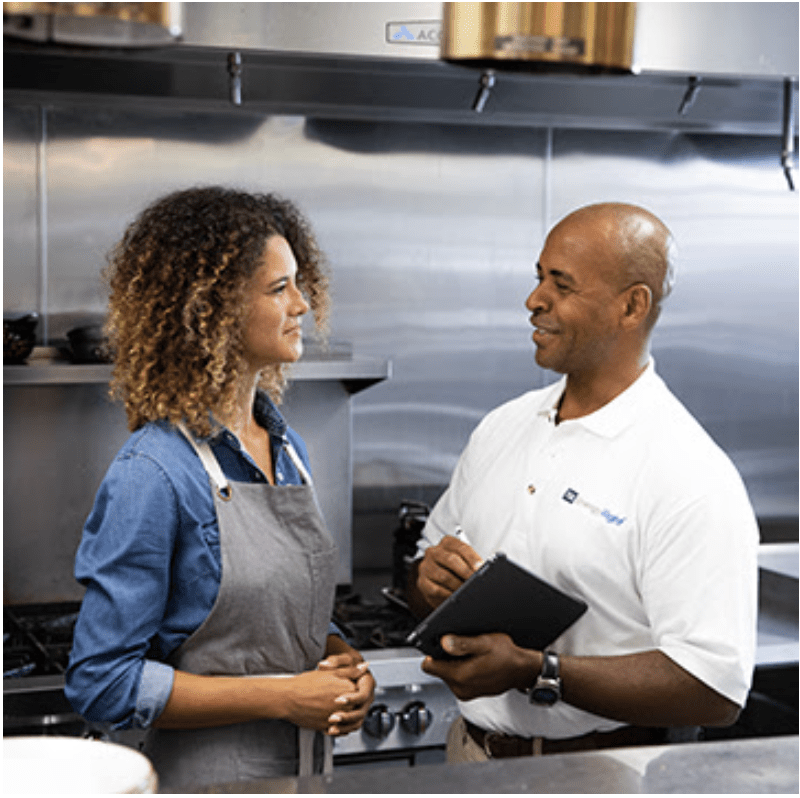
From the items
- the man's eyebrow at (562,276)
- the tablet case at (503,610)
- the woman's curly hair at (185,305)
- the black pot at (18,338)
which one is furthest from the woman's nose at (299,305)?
the black pot at (18,338)

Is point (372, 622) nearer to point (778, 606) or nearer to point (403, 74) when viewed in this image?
point (778, 606)

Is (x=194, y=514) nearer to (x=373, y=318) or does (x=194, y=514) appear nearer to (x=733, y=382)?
(x=373, y=318)

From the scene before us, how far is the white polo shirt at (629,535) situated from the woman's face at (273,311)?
0.48 metres

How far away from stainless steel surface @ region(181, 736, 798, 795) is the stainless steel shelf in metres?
1.88

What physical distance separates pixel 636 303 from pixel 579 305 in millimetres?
103

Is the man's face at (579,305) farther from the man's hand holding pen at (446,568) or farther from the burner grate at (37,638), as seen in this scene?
the burner grate at (37,638)

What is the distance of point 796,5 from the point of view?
3.20 meters

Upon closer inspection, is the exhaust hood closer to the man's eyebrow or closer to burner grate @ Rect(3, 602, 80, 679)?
the man's eyebrow

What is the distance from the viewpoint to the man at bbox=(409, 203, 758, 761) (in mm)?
1948

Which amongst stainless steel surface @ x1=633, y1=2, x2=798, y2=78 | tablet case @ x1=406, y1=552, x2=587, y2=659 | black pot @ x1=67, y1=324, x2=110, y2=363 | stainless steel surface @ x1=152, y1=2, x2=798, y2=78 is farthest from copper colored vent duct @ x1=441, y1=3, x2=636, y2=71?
black pot @ x1=67, y1=324, x2=110, y2=363

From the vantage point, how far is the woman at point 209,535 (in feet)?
6.04

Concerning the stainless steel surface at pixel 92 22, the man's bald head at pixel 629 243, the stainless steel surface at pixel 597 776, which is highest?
the stainless steel surface at pixel 92 22

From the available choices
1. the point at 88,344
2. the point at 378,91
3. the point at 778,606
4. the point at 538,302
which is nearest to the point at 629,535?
the point at 538,302

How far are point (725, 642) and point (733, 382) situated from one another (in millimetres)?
2415
